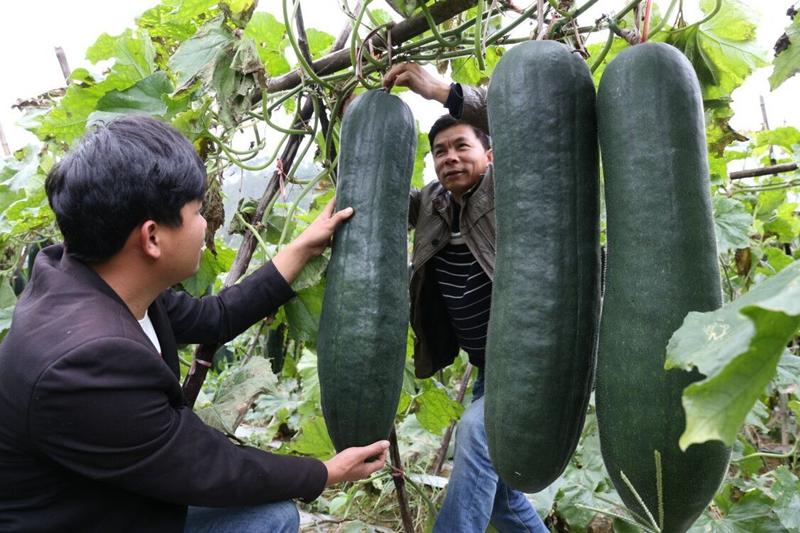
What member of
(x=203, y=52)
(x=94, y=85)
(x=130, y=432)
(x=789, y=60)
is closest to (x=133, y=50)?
(x=94, y=85)

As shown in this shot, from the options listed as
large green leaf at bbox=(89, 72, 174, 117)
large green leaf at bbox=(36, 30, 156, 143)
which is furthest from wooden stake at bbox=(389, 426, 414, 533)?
large green leaf at bbox=(36, 30, 156, 143)

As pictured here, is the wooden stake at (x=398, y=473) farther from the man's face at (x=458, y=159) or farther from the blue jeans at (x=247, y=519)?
the man's face at (x=458, y=159)

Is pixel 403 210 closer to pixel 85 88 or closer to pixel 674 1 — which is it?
pixel 674 1

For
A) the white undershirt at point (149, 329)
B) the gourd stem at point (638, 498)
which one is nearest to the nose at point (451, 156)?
the white undershirt at point (149, 329)

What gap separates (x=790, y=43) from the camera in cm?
157

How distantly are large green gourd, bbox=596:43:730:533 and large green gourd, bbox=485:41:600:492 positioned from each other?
3.2 inches

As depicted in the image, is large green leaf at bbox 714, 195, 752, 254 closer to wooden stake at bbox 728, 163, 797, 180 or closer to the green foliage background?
the green foliage background

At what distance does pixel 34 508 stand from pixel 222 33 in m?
1.15

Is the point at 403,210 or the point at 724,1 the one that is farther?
the point at 724,1

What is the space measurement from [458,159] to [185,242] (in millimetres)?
1103

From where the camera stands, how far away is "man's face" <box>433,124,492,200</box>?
2375mm

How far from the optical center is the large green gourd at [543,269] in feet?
4.11

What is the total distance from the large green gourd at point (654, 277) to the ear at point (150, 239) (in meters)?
0.91

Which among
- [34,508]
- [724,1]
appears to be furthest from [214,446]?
[724,1]
